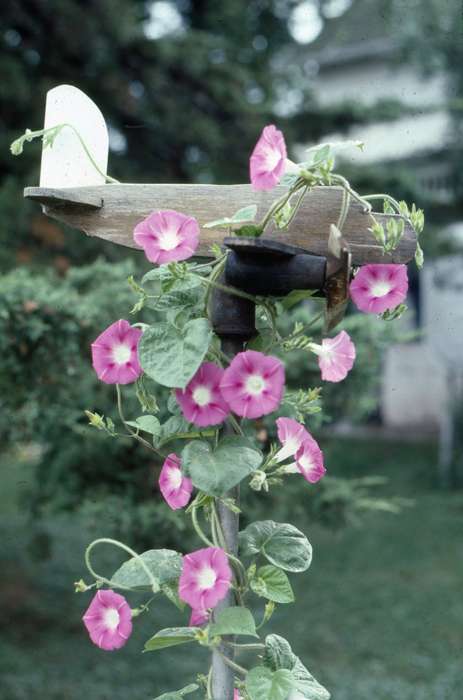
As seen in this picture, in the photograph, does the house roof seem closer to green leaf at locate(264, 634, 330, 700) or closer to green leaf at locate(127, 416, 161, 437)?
green leaf at locate(127, 416, 161, 437)

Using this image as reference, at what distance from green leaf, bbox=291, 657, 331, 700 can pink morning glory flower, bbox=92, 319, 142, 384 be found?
0.47 metres

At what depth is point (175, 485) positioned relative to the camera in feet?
4.05

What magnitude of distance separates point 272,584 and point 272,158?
0.57 metres

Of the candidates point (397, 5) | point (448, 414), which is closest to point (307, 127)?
point (397, 5)

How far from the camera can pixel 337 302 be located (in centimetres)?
114

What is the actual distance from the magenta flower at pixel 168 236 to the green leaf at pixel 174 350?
91mm

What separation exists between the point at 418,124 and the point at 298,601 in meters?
7.83

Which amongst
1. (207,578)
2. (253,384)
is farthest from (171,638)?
(253,384)

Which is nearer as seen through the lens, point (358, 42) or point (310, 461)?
point (310, 461)

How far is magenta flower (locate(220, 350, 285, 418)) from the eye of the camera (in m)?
1.11

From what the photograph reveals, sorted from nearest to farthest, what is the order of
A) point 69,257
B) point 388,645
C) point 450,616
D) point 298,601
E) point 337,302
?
point 337,302, point 69,257, point 388,645, point 450,616, point 298,601

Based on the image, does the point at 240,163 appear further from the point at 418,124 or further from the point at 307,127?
the point at 418,124

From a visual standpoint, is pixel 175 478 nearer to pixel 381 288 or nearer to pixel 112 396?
pixel 381 288

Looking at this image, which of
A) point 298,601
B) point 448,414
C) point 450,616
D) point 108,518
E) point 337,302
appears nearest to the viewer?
point 337,302
